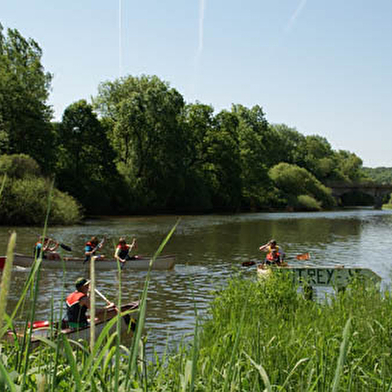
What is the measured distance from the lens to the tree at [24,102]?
42.9 metres

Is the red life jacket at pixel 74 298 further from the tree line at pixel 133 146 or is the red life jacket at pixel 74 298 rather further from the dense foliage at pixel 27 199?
the tree line at pixel 133 146

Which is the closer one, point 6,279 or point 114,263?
point 6,279

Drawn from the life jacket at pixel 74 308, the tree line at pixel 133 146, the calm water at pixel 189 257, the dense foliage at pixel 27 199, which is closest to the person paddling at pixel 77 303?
the life jacket at pixel 74 308

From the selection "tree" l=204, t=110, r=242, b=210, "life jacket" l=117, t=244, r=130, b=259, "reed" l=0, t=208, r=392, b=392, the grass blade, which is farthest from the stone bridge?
the grass blade

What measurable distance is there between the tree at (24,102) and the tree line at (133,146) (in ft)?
0.29

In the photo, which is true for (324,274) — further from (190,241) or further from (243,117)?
(243,117)

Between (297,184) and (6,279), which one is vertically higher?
(297,184)

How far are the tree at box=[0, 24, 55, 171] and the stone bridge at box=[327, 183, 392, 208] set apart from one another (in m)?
60.4

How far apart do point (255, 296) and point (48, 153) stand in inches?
1564

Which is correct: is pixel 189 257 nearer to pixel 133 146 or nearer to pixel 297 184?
pixel 133 146

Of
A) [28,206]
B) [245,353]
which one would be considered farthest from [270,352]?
[28,206]

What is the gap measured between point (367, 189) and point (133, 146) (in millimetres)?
56839

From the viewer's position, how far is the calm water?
475 inches

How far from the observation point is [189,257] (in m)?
22.1
